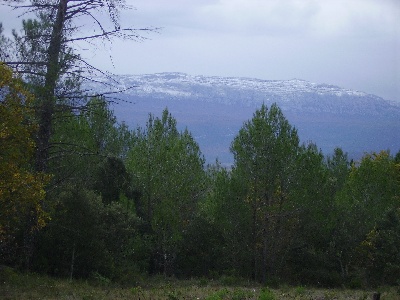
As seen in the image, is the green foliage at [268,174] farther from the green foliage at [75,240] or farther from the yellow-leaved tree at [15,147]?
the yellow-leaved tree at [15,147]

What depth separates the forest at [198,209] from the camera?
59.8 ft

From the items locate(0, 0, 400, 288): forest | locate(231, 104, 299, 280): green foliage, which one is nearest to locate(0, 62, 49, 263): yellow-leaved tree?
locate(0, 0, 400, 288): forest

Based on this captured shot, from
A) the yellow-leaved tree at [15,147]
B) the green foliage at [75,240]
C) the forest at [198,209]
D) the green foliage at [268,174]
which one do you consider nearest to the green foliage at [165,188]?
the forest at [198,209]

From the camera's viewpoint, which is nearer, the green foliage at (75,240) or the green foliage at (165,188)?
the green foliage at (75,240)

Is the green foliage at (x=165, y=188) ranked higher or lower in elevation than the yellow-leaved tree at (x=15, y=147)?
lower

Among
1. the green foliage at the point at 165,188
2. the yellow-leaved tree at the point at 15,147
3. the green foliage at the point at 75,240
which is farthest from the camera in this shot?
the green foliage at the point at 165,188

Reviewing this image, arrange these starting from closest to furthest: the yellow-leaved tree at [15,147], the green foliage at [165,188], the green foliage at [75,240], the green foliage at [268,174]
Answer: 1. the yellow-leaved tree at [15,147]
2. the green foliage at [75,240]
3. the green foliage at [268,174]
4. the green foliage at [165,188]

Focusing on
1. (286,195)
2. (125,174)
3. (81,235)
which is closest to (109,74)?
(81,235)

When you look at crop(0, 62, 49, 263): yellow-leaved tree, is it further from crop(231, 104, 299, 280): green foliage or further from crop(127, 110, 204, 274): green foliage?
crop(127, 110, 204, 274): green foliage

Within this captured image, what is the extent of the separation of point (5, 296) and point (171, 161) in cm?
2201

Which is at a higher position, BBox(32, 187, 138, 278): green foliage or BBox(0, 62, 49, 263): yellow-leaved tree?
BBox(0, 62, 49, 263): yellow-leaved tree

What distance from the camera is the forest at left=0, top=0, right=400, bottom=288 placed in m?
18.2

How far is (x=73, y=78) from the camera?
15500mm

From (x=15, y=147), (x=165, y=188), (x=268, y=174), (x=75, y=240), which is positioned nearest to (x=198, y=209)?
(x=165, y=188)
